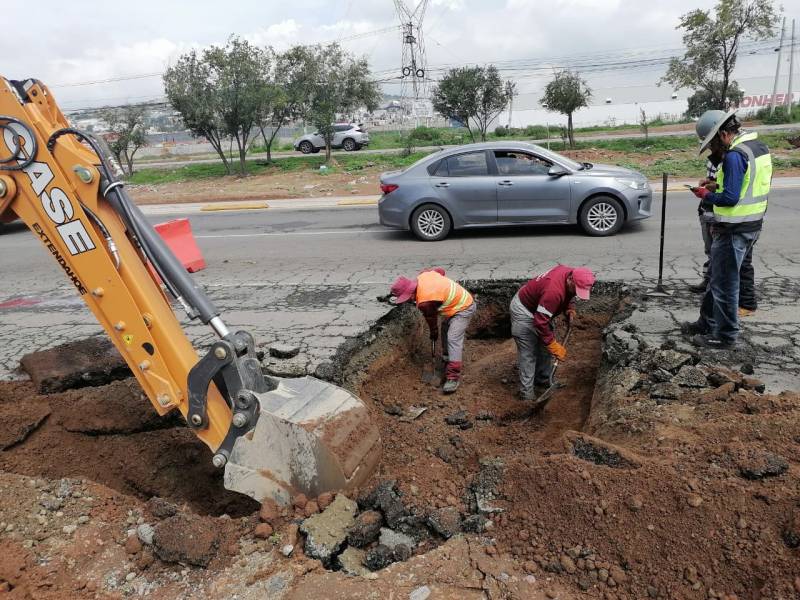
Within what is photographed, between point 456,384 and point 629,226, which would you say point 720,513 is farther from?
point 629,226

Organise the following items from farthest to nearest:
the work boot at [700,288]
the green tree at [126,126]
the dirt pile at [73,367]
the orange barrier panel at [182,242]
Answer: the green tree at [126,126] < the work boot at [700,288] < the dirt pile at [73,367] < the orange barrier panel at [182,242]

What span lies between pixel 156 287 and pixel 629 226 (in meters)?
9.69

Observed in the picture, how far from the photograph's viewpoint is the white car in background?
33.6m

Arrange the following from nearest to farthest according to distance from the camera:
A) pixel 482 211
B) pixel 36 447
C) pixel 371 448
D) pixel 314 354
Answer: pixel 371 448 → pixel 36 447 → pixel 314 354 → pixel 482 211

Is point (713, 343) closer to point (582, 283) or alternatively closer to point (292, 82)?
point (582, 283)

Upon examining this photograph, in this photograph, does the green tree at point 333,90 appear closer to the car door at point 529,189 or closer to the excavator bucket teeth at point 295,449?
the car door at point 529,189

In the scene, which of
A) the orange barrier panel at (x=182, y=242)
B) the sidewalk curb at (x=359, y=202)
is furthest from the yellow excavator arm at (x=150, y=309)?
the sidewalk curb at (x=359, y=202)

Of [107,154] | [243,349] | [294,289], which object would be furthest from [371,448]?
[294,289]

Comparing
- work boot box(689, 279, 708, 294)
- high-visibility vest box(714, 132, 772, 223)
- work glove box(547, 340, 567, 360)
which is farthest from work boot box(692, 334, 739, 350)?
work boot box(689, 279, 708, 294)

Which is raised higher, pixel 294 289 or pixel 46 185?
pixel 46 185

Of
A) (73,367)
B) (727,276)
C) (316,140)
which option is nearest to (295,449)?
(73,367)

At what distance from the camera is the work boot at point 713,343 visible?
203 inches

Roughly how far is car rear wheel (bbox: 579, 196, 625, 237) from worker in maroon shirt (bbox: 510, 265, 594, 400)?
530 centimetres

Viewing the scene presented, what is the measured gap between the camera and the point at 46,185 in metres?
3.17
